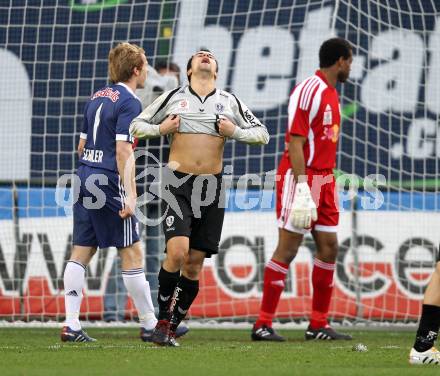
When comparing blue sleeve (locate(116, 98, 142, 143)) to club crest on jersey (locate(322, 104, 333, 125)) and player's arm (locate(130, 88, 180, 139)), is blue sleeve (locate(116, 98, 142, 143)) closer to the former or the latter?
player's arm (locate(130, 88, 180, 139))

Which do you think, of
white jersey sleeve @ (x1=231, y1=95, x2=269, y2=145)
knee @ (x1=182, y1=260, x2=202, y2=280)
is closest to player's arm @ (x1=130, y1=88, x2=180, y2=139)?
white jersey sleeve @ (x1=231, y1=95, x2=269, y2=145)

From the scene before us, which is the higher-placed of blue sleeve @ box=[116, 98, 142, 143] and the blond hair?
the blond hair

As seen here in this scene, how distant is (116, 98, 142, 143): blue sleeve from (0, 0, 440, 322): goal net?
2256 mm

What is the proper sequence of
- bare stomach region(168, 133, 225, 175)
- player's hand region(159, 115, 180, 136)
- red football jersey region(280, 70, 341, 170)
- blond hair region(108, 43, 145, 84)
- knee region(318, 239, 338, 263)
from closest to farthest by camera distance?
player's hand region(159, 115, 180, 136)
bare stomach region(168, 133, 225, 175)
blond hair region(108, 43, 145, 84)
red football jersey region(280, 70, 341, 170)
knee region(318, 239, 338, 263)

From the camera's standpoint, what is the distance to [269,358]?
6723 mm

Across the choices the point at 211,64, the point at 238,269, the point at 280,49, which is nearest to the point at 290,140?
the point at 211,64

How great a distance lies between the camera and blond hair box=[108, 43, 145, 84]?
26.8 ft

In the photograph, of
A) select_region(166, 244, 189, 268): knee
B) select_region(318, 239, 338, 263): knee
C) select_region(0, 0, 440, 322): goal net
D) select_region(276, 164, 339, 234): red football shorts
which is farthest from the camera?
select_region(0, 0, 440, 322): goal net

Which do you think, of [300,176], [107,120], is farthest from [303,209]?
[107,120]

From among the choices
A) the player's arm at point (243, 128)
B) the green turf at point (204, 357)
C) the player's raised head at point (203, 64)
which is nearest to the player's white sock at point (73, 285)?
the green turf at point (204, 357)

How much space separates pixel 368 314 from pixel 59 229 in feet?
Answer: 9.97

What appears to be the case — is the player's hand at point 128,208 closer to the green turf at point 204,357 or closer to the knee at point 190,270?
the knee at point 190,270

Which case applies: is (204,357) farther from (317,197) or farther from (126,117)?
(317,197)

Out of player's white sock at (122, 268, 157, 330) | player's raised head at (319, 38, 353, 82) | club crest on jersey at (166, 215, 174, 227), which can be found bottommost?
player's white sock at (122, 268, 157, 330)
